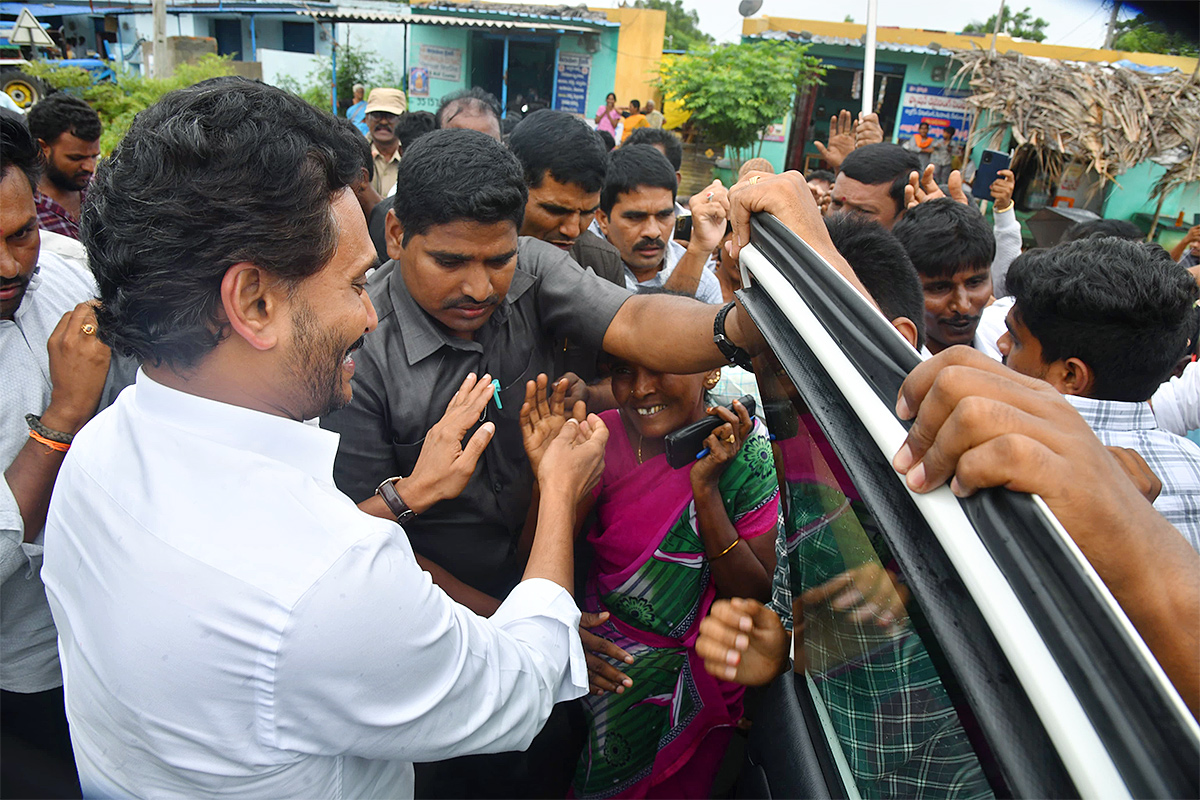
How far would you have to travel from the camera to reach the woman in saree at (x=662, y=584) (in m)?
1.98

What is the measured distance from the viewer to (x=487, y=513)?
2135 millimetres

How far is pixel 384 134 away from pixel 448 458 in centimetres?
612

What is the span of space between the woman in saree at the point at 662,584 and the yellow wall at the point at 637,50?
16486 mm

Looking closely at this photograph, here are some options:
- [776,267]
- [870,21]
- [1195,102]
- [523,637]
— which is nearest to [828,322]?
[776,267]

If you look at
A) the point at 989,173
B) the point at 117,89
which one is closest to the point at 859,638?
the point at 989,173

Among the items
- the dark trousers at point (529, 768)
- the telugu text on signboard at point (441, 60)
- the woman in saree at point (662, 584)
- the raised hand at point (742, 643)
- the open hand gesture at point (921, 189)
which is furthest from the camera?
the telugu text on signboard at point (441, 60)

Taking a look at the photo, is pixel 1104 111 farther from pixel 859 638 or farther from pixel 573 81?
pixel 573 81

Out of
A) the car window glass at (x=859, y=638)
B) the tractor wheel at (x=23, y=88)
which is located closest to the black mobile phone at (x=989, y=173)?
the car window glass at (x=859, y=638)

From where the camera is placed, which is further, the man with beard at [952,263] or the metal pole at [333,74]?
the metal pole at [333,74]

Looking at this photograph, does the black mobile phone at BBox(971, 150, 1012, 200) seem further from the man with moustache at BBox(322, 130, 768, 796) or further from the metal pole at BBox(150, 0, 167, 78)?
the metal pole at BBox(150, 0, 167, 78)

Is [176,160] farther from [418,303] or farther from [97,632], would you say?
[418,303]

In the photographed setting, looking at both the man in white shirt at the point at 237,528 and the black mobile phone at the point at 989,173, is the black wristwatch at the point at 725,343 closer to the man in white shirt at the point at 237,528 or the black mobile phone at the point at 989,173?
the man in white shirt at the point at 237,528

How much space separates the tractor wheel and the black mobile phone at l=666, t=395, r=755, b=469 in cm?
1143

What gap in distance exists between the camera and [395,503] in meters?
1.84
